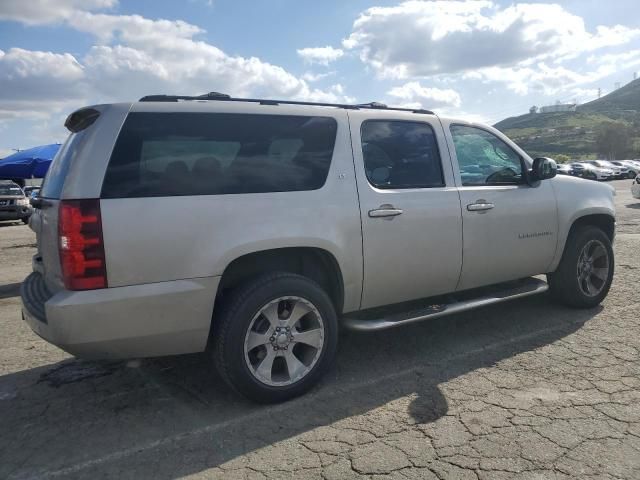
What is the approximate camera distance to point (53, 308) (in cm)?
289

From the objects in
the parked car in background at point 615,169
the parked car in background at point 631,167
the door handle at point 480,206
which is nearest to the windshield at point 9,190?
the door handle at point 480,206

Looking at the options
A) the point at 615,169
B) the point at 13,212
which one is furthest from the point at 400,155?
the point at 615,169

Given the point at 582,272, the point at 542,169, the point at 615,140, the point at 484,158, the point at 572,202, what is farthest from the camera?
the point at 615,140

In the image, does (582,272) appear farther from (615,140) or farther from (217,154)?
(615,140)

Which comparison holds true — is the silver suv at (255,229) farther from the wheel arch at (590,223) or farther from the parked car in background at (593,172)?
the parked car in background at (593,172)

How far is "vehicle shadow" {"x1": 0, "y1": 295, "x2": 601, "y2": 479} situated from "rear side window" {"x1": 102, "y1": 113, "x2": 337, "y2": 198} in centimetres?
140

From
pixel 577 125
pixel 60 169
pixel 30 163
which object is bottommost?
pixel 60 169

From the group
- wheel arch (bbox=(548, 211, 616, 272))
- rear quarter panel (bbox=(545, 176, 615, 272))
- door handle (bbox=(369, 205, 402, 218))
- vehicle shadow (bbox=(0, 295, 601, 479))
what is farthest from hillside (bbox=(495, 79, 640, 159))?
door handle (bbox=(369, 205, 402, 218))

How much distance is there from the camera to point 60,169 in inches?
131

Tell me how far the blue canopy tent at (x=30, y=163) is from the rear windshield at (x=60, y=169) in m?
9.20

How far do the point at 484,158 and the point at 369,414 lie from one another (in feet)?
8.37

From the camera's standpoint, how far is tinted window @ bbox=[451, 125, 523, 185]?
4445 mm

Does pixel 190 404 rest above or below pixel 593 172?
below

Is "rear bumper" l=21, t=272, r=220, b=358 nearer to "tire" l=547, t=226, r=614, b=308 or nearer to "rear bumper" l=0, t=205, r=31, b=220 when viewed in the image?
"tire" l=547, t=226, r=614, b=308
